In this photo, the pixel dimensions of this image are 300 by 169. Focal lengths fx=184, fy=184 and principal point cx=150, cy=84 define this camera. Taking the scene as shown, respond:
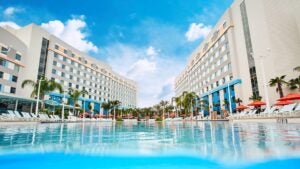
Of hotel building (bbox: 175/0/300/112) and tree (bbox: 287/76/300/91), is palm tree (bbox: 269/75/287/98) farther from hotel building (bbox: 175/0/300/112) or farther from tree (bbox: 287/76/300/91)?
hotel building (bbox: 175/0/300/112)

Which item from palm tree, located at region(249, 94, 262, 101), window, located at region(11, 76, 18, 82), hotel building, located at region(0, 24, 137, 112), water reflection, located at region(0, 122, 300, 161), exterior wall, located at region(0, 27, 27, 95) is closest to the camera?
water reflection, located at region(0, 122, 300, 161)

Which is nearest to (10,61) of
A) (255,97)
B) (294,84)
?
(255,97)

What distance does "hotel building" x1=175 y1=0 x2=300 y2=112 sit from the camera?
32.2m

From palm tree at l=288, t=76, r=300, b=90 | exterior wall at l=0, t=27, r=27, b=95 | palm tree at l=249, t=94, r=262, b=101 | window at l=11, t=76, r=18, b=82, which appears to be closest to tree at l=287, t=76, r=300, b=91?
palm tree at l=288, t=76, r=300, b=90

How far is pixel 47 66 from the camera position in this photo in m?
46.3

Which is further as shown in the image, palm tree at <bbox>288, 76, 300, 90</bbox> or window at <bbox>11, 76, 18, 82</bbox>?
window at <bbox>11, 76, 18, 82</bbox>

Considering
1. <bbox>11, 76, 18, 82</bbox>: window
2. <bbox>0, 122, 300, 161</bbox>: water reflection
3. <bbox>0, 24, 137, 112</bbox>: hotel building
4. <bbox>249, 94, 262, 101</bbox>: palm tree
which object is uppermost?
<bbox>0, 24, 137, 112</bbox>: hotel building

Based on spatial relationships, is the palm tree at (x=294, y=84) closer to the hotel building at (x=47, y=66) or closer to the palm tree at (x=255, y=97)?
the palm tree at (x=255, y=97)

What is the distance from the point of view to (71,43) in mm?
58594

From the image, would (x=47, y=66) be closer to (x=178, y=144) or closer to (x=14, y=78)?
(x=14, y=78)

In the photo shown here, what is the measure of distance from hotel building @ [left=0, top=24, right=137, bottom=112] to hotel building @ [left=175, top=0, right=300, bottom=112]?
131 feet

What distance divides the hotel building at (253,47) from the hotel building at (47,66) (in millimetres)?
40008

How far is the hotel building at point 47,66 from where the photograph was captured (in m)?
35.0

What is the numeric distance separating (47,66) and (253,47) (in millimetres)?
47213
